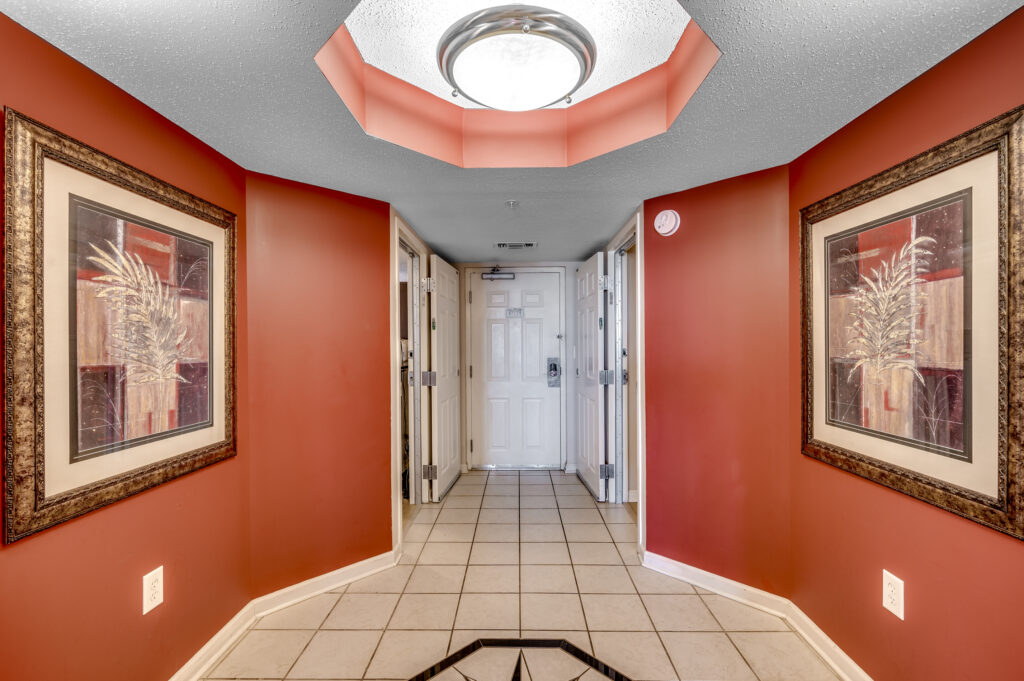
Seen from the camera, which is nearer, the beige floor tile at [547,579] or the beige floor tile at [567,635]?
the beige floor tile at [567,635]

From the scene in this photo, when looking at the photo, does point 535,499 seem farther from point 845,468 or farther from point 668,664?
point 845,468

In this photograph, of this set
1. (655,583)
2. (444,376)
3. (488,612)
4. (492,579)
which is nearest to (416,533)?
(492,579)

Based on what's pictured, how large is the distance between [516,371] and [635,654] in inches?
107

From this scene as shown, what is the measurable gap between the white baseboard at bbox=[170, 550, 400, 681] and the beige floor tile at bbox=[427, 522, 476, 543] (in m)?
0.35

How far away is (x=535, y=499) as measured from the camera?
11.3ft

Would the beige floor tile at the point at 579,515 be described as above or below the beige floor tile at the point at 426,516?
above

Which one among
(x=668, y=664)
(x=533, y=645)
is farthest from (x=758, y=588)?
(x=533, y=645)

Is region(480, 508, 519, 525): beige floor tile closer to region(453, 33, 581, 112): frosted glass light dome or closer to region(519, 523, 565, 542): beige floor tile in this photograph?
region(519, 523, 565, 542): beige floor tile

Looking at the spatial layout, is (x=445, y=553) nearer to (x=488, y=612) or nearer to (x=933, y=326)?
(x=488, y=612)

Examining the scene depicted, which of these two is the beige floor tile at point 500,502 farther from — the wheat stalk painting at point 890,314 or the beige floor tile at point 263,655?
the wheat stalk painting at point 890,314

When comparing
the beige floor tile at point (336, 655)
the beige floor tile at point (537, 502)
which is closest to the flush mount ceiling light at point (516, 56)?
the beige floor tile at point (336, 655)

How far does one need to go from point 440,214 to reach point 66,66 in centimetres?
165

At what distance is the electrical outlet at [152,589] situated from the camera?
1464 mm

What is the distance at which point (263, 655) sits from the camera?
1756 millimetres
